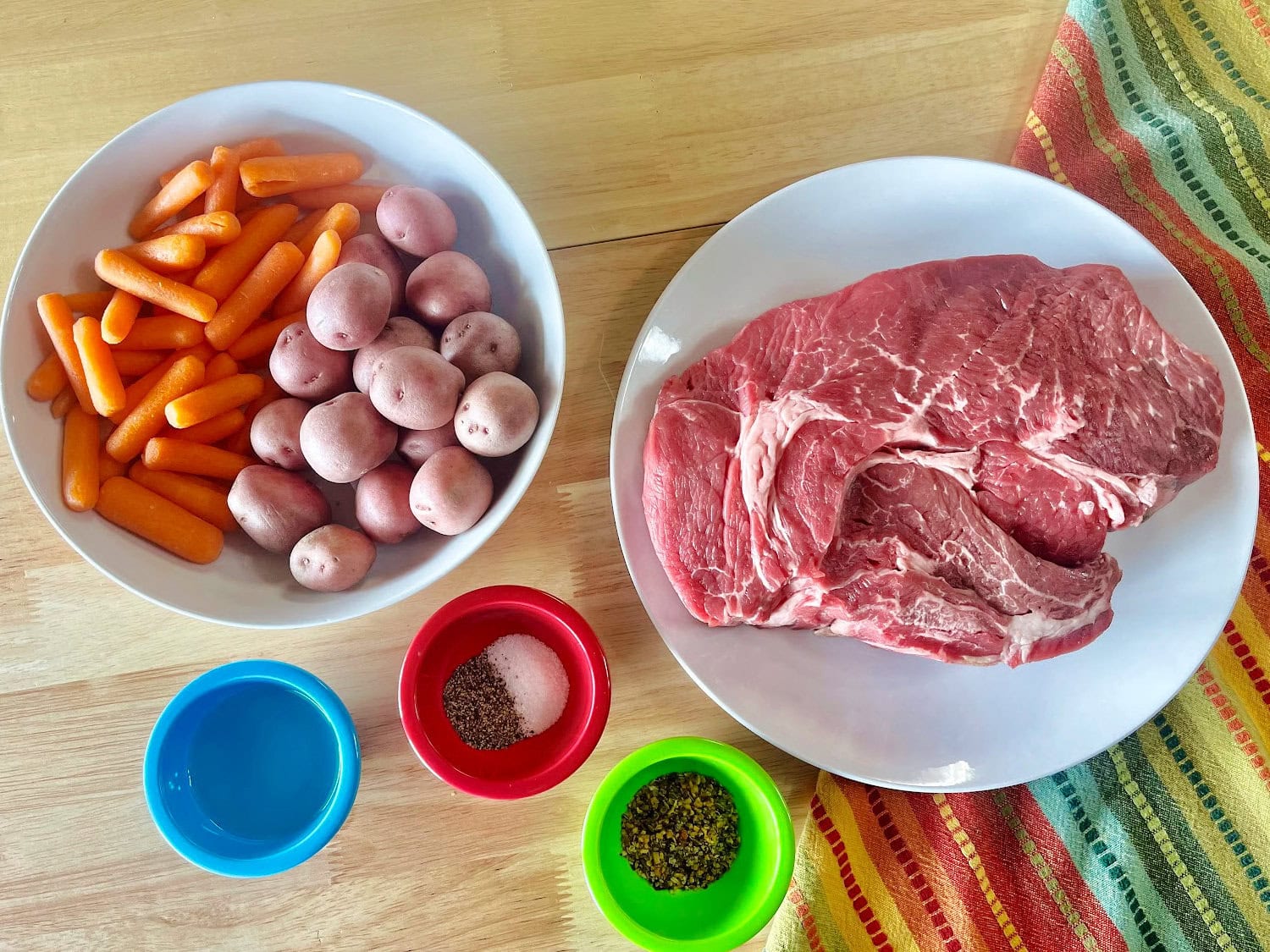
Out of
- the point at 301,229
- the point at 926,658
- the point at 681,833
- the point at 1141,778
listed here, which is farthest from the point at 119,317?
the point at 1141,778

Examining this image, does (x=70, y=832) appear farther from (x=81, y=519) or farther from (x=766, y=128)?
(x=766, y=128)

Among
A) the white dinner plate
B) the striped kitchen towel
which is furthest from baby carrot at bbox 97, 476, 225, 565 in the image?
the striped kitchen towel

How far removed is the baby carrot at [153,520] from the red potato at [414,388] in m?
0.31

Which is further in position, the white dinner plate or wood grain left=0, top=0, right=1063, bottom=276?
wood grain left=0, top=0, right=1063, bottom=276

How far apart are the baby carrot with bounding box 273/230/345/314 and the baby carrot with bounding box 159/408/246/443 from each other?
169mm

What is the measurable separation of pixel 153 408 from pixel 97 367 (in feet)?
0.27

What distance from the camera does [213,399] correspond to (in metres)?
1.16

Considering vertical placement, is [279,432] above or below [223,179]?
below

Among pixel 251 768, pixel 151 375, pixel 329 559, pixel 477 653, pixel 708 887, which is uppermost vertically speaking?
pixel 151 375

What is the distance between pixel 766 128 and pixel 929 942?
1.29m

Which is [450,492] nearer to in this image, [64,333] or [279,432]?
[279,432]

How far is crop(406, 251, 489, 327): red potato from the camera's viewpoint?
116 centimetres

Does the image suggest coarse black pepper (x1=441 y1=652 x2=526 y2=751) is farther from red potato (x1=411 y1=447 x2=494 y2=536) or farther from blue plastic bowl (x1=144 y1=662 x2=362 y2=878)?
red potato (x1=411 y1=447 x2=494 y2=536)

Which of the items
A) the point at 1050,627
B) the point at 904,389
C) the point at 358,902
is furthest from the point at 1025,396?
the point at 358,902
